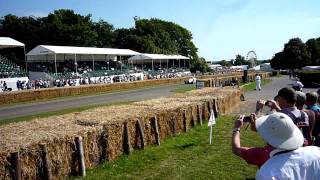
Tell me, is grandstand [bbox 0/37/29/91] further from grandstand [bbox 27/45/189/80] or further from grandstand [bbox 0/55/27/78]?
grandstand [bbox 27/45/189/80]

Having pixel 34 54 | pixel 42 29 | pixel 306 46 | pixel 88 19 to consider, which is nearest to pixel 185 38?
pixel 306 46

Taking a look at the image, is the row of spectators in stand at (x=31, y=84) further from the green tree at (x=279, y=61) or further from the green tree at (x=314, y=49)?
the green tree at (x=314, y=49)

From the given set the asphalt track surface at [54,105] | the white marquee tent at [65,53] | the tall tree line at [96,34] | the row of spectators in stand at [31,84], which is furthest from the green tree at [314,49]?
the asphalt track surface at [54,105]

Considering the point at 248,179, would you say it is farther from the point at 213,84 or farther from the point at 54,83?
the point at 54,83

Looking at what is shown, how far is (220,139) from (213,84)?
33512mm

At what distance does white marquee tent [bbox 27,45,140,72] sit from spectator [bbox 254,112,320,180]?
2062 inches

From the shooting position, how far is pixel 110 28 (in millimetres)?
99500

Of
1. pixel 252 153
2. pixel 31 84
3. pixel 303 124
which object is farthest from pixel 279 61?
pixel 252 153

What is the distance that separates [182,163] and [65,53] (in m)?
48.1

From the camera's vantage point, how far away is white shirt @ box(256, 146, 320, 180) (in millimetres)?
3184

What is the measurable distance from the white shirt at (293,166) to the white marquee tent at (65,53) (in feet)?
172

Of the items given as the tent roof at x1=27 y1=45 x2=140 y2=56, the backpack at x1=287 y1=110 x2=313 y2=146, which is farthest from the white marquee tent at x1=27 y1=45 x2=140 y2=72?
the backpack at x1=287 y1=110 x2=313 y2=146

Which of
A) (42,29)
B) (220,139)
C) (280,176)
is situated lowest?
(220,139)

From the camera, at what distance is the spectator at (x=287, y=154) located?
3.22 meters
